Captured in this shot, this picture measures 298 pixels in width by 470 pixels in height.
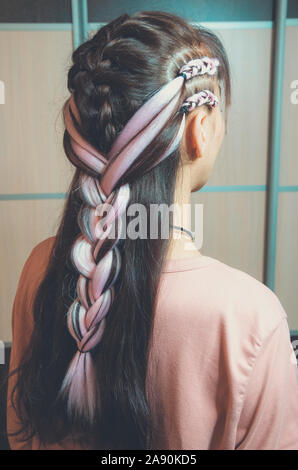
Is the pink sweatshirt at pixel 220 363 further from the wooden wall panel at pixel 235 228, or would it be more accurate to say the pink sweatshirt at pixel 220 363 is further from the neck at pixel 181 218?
the wooden wall panel at pixel 235 228

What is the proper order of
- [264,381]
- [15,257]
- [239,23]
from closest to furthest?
[264,381] < [239,23] < [15,257]

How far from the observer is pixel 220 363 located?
537 mm

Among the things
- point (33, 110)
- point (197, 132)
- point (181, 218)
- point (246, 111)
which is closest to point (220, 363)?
point (181, 218)

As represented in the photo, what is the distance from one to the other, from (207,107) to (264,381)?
0.44m

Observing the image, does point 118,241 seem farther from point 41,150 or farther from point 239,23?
point 239,23

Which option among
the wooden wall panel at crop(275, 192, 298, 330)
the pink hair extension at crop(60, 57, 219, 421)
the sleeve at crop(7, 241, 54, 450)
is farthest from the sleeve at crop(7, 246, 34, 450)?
the wooden wall panel at crop(275, 192, 298, 330)

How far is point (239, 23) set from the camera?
634mm

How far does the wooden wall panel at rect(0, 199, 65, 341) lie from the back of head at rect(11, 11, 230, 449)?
0.37ft

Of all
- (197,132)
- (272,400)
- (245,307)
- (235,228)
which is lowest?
(272,400)

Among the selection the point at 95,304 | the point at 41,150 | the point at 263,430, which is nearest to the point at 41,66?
the point at 41,150

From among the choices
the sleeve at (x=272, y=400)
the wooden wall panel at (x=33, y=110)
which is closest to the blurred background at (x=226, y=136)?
the wooden wall panel at (x=33, y=110)

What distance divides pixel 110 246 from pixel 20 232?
289mm

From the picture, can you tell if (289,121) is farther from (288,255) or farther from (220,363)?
(220,363)

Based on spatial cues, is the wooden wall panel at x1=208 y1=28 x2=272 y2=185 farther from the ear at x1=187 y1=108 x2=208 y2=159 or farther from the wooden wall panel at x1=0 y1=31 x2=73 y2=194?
the wooden wall panel at x1=0 y1=31 x2=73 y2=194
